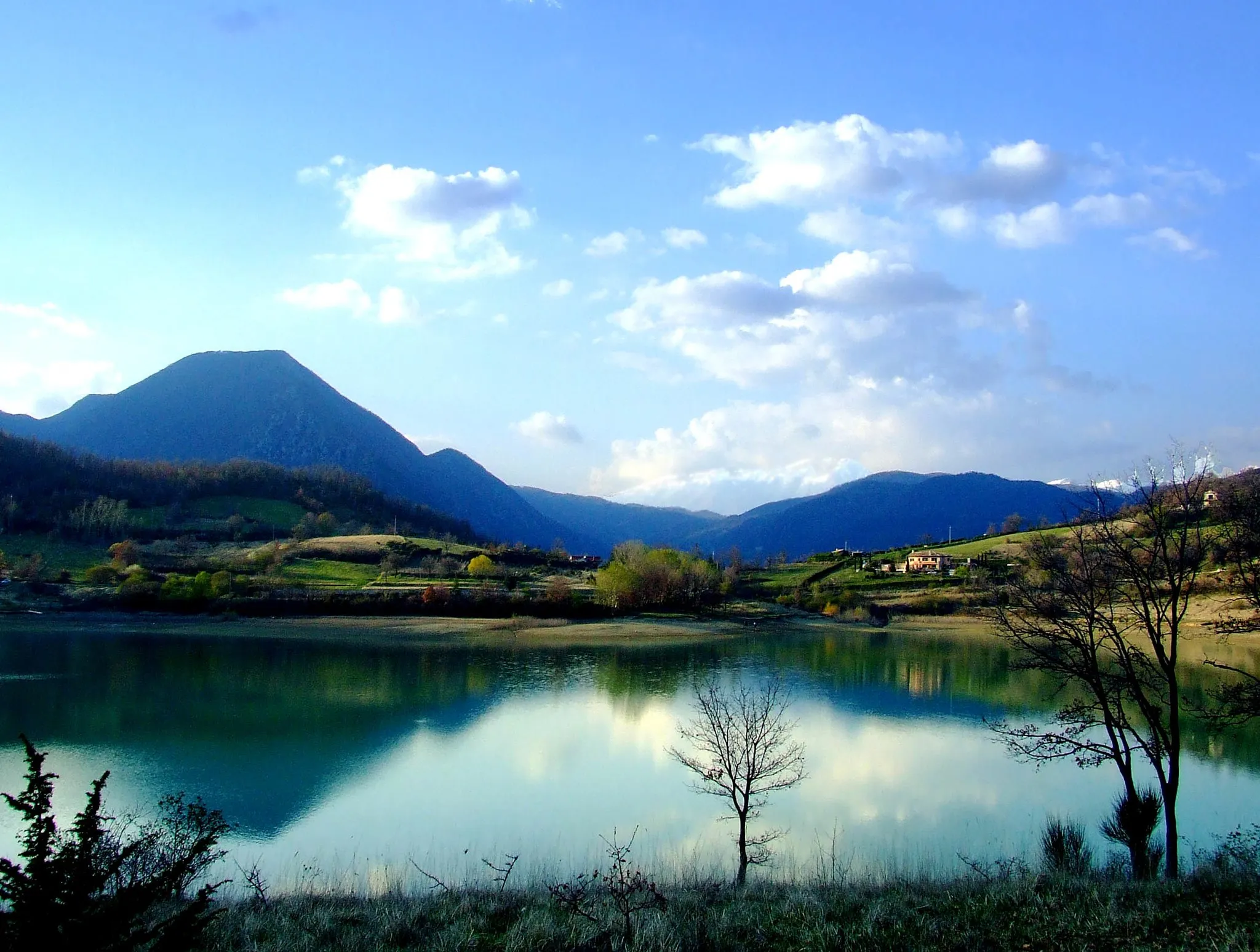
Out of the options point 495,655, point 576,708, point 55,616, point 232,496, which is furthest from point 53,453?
point 576,708

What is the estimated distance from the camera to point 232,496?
6339 inches

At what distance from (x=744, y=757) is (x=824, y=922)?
10.6 metres

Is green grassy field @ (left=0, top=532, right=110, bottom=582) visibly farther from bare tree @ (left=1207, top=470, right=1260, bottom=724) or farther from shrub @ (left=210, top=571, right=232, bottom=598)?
bare tree @ (left=1207, top=470, right=1260, bottom=724)

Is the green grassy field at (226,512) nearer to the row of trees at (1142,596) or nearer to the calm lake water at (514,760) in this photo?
the calm lake water at (514,760)

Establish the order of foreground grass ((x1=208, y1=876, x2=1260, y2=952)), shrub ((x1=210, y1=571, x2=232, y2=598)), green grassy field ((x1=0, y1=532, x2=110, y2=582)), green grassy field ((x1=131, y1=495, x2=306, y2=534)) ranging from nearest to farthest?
foreground grass ((x1=208, y1=876, x2=1260, y2=952)), shrub ((x1=210, y1=571, x2=232, y2=598)), green grassy field ((x1=0, y1=532, x2=110, y2=582)), green grassy field ((x1=131, y1=495, x2=306, y2=534))

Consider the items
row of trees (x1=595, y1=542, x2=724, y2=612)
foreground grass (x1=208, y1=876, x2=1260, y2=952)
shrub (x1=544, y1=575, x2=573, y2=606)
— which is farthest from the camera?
row of trees (x1=595, y1=542, x2=724, y2=612)

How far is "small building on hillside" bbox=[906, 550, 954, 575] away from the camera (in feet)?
380

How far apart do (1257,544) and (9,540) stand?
13033 cm

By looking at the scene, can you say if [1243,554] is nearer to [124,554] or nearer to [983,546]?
[124,554]

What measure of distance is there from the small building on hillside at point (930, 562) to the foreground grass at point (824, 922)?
109 meters

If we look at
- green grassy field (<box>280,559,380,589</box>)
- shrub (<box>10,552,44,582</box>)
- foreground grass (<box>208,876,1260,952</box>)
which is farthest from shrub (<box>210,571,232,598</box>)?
foreground grass (<box>208,876,1260,952</box>)

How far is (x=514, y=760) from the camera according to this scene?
28562mm

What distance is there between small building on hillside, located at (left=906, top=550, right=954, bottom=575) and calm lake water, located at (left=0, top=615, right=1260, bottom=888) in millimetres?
62792

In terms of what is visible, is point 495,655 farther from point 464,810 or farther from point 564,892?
point 564,892
